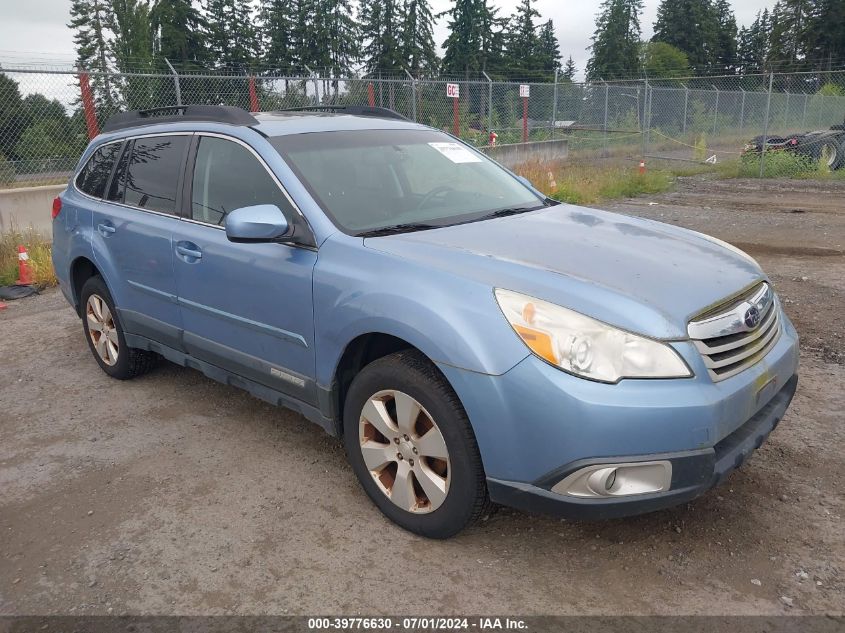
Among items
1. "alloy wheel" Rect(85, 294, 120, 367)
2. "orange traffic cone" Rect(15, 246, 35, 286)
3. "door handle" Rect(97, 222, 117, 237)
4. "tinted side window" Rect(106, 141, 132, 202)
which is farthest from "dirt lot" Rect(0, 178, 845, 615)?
"orange traffic cone" Rect(15, 246, 35, 286)

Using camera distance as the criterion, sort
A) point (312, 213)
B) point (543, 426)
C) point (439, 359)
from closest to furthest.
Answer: point (543, 426)
point (439, 359)
point (312, 213)

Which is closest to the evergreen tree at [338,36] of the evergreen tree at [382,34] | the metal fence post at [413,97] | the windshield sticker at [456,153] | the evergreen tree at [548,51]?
the evergreen tree at [382,34]

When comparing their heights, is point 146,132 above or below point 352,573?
above

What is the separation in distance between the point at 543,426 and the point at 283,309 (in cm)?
146

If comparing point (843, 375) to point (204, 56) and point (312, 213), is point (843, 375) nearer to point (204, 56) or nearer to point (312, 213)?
point (312, 213)

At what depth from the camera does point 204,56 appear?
53781mm

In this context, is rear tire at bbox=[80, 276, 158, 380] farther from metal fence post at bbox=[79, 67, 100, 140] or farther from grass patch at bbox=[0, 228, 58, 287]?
metal fence post at bbox=[79, 67, 100, 140]

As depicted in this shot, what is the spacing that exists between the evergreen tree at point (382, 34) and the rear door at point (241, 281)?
187ft

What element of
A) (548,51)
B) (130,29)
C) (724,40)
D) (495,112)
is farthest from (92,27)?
(724,40)

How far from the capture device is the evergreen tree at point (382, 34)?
57875mm

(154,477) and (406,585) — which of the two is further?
(154,477)

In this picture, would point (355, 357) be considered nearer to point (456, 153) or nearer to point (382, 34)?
point (456, 153)

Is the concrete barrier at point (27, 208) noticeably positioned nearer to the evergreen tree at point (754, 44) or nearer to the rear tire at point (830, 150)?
the rear tire at point (830, 150)

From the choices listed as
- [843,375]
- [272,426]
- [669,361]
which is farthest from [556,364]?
[843,375]
